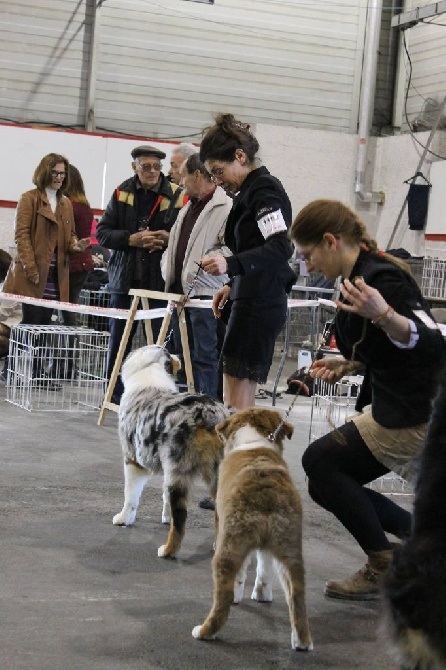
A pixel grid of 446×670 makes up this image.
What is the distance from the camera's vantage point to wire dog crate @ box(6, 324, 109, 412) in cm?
711

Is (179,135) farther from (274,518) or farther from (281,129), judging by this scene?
(274,518)

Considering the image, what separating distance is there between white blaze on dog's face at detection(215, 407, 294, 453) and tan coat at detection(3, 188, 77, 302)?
4949mm

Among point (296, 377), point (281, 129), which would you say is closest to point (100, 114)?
point (281, 129)

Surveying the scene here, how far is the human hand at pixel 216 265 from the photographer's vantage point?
3670 mm

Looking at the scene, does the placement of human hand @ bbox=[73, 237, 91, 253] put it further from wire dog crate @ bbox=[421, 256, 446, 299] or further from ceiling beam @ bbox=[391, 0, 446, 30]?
ceiling beam @ bbox=[391, 0, 446, 30]

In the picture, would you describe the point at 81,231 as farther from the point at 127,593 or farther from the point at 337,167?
the point at 337,167

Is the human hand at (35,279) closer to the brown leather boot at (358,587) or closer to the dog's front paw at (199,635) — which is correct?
the brown leather boot at (358,587)

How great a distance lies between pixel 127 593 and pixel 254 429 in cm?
71

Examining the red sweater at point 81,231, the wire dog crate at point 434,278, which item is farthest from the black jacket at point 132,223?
the wire dog crate at point 434,278

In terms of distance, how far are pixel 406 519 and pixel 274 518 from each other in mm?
821

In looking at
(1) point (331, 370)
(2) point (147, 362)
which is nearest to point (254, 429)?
(1) point (331, 370)

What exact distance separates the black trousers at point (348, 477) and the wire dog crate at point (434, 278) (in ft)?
23.9

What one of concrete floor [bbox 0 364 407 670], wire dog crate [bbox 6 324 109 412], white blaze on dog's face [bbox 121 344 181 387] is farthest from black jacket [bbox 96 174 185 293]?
white blaze on dog's face [bbox 121 344 181 387]

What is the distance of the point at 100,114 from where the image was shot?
12.9 metres
